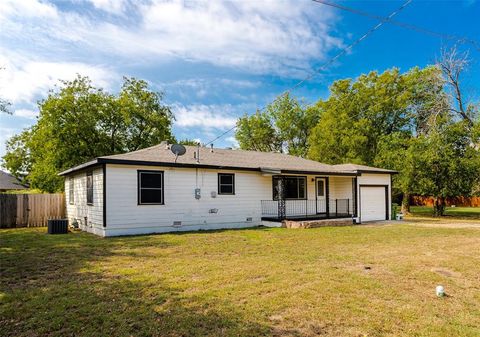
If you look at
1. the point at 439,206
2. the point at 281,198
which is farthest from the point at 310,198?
the point at 439,206

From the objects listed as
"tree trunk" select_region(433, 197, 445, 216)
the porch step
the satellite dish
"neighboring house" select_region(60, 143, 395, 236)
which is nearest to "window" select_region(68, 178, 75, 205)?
"neighboring house" select_region(60, 143, 395, 236)

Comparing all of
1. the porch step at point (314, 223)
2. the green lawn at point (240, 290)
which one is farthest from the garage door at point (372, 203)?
the green lawn at point (240, 290)

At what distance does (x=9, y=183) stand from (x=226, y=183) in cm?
3539

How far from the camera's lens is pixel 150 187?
1264 cm

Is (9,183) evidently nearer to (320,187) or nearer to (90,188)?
(90,188)

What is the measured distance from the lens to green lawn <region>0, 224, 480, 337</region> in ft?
12.2

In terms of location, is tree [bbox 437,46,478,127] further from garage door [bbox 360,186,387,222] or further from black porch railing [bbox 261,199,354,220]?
black porch railing [bbox 261,199,354,220]

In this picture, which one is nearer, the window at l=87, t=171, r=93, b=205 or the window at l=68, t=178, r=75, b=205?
the window at l=87, t=171, r=93, b=205

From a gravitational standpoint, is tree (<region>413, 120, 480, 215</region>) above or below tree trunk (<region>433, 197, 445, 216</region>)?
above

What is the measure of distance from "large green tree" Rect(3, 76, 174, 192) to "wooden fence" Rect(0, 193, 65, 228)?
9399 mm

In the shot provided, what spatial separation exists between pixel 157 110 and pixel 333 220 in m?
21.3

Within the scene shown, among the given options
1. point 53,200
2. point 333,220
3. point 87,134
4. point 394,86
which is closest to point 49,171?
point 87,134

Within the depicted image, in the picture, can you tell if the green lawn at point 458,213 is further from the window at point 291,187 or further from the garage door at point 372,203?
the window at point 291,187

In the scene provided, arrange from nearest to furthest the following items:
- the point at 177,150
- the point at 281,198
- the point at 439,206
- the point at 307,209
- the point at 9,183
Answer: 1. the point at 177,150
2. the point at 281,198
3. the point at 307,209
4. the point at 439,206
5. the point at 9,183
